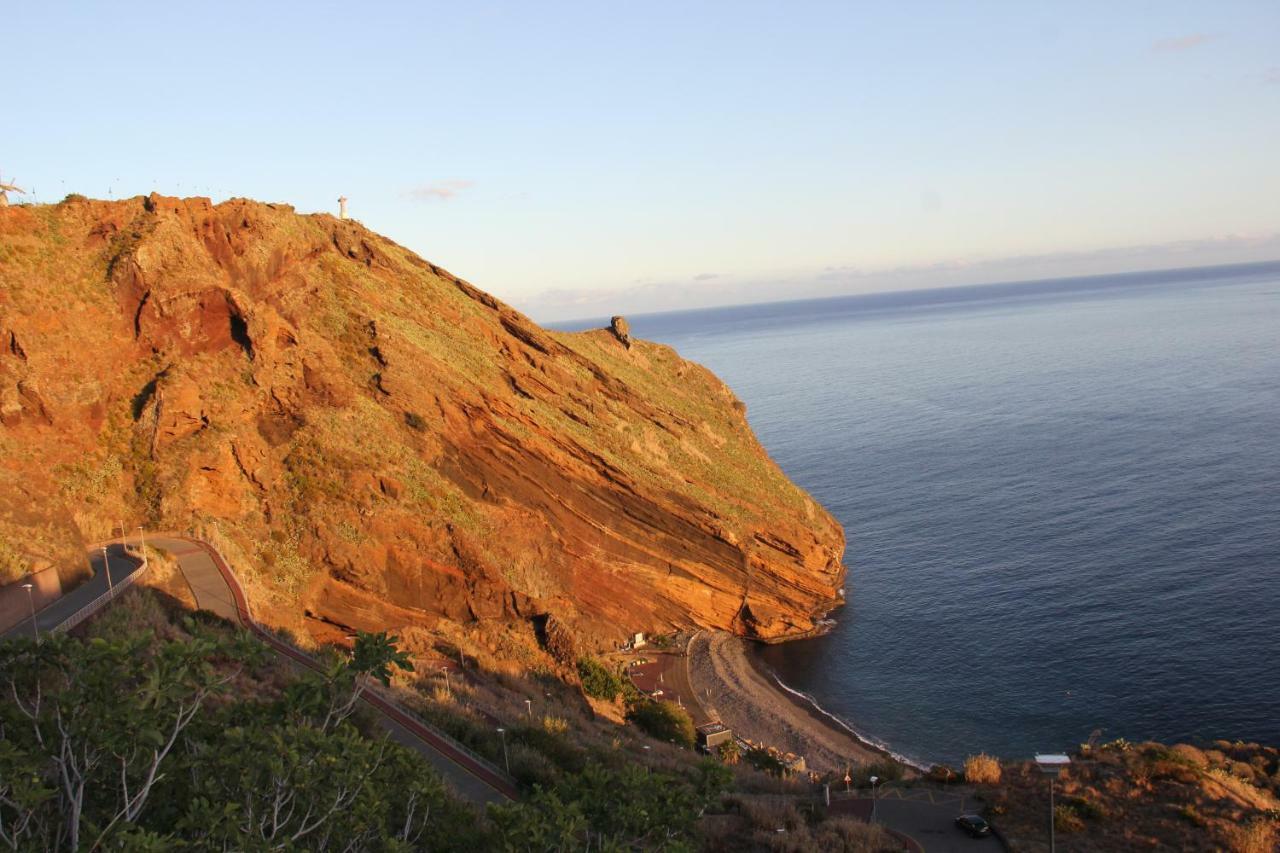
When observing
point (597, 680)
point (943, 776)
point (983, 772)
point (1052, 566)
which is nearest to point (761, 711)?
point (597, 680)

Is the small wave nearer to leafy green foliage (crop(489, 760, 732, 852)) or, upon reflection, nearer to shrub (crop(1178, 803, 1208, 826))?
shrub (crop(1178, 803, 1208, 826))

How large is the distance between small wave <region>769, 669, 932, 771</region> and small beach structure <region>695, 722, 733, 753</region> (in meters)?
6.53

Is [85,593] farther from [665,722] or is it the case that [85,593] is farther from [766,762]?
[766,762]

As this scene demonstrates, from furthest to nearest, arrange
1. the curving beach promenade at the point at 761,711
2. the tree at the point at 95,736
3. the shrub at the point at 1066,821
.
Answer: the curving beach promenade at the point at 761,711, the shrub at the point at 1066,821, the tree at the point at 95,736

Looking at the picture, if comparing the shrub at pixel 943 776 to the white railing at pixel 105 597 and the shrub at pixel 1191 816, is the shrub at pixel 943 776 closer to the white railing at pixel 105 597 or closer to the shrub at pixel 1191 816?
the shrub at pixel 1191 816

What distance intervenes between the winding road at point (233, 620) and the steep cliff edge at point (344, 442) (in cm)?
203

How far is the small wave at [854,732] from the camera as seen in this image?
1576 inches

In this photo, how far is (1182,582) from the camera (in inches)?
2023

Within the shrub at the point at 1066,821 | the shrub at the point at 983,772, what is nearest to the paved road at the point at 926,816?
the shrub at the point at 983,772

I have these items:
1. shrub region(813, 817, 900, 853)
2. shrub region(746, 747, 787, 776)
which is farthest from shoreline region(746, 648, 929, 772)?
shrub region(813, 817, 900, 853)

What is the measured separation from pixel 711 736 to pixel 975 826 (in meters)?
16.7

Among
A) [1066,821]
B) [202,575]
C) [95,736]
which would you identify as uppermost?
[95,736]

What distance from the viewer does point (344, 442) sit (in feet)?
140

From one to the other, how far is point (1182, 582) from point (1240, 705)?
1320 centimetres
